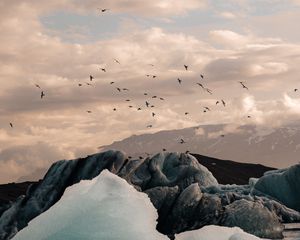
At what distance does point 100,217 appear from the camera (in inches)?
296

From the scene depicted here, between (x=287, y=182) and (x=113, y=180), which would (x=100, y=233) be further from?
(x=287, y=182)

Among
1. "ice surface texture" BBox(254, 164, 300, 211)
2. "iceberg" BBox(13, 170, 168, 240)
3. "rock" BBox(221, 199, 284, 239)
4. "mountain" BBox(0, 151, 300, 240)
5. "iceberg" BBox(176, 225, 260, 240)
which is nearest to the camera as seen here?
"iceberg" BBox(13, 170, 168, 240)

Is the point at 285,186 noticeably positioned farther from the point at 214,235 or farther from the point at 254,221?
the point at 214,235

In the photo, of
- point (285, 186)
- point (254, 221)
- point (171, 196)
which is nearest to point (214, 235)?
point (254, 221)

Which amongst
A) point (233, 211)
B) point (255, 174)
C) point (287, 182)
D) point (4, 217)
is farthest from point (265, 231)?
point (255, 174)

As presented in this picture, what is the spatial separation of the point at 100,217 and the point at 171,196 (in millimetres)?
23208

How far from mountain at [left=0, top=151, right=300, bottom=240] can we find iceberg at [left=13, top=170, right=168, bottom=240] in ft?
60.1

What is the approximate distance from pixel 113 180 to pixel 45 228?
3.76 ft

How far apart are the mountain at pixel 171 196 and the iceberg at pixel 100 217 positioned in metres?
18.3

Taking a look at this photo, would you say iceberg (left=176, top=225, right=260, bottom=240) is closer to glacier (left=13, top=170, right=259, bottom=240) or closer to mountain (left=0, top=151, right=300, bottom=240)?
glacier (left=13, top=170, right=259, bottom=240)

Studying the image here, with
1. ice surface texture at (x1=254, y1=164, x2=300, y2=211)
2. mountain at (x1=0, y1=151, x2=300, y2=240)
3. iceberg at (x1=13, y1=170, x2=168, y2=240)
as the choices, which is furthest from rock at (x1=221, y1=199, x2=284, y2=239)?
iceberg at (x1=13, y1=170, x2=168, y2=240)

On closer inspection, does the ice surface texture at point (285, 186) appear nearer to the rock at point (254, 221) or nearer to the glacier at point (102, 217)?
the rock at point (254, 221)

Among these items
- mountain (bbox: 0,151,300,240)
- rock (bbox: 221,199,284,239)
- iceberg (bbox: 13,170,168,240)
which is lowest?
mountain (bbox: 0,151,300,240)

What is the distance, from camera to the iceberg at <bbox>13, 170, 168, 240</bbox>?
732cm
